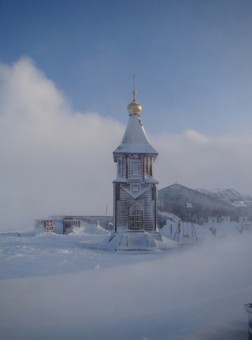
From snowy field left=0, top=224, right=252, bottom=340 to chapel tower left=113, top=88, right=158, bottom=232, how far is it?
10027mm

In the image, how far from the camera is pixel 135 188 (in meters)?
23.2

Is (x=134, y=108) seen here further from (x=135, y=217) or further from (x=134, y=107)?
(x=135, y=217)

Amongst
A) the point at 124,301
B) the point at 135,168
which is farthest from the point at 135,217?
the point at 124,301

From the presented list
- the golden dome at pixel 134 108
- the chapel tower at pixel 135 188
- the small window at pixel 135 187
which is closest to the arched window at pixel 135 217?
the chapel tower at pixel 135 188

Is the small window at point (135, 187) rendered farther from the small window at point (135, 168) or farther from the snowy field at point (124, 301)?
the snowy field at point (124, 301)

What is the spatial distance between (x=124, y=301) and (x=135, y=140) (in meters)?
17.9

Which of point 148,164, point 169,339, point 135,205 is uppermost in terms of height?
point 148,164

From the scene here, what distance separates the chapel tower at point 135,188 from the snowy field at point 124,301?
10.0 metres

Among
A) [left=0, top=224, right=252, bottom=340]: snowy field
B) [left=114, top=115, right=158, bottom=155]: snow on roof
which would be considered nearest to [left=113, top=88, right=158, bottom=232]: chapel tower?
[left=114, top=115, right=158, bottom=155]: snow on roof

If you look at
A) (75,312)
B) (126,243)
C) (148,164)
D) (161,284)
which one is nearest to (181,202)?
(148,164)

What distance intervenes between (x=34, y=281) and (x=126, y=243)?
12009mm

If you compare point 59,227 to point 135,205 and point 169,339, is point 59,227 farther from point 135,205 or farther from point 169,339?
point 169,339

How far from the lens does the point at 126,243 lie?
21.4 meters

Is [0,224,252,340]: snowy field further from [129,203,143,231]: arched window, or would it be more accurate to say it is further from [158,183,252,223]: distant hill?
[158,183,252,223]: distant hill
